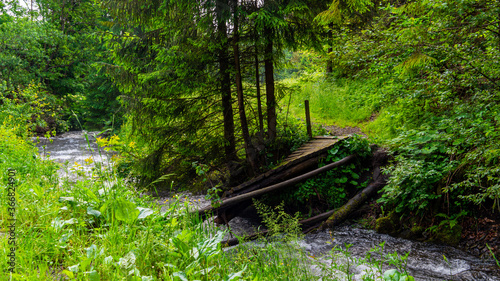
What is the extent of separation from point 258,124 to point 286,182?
2.23 metres

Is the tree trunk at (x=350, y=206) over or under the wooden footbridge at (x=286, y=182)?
under

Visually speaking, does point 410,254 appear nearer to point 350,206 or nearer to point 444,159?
point 350,206

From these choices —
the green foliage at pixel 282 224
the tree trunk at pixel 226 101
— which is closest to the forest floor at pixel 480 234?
the green foliage at pixel 282 224

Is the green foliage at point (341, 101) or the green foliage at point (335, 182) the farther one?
the green foliage at point (341, 101)

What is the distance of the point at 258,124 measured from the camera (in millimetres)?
8320

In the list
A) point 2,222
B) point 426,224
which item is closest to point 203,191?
point 426,224

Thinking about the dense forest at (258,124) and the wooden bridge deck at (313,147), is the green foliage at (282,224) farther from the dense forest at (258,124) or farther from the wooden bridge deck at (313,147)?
the wooden bridge deck at (313,147)

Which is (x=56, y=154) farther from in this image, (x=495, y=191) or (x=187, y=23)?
(x=495, y=191)

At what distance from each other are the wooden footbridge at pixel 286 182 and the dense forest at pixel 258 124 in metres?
0.32

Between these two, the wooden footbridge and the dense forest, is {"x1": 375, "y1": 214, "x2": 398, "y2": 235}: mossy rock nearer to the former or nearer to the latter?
the dense forest

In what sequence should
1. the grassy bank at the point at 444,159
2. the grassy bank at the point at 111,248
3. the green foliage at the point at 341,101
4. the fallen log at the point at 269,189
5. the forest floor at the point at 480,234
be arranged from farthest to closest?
the green foliage at the point at 341,101 < the fallen log at the point at 269,189 < the forest floor at the point at 480,234 < the grassy bank at the point at 444,159 < the grassy bank at the point at 111,248

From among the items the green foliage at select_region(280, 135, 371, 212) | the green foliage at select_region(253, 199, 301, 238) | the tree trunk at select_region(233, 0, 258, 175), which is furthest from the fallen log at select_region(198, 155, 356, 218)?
the green foliage at select_region(253, 199, 301, 238)

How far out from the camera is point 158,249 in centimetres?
244

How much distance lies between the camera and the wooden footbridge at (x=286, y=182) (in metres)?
6.34
